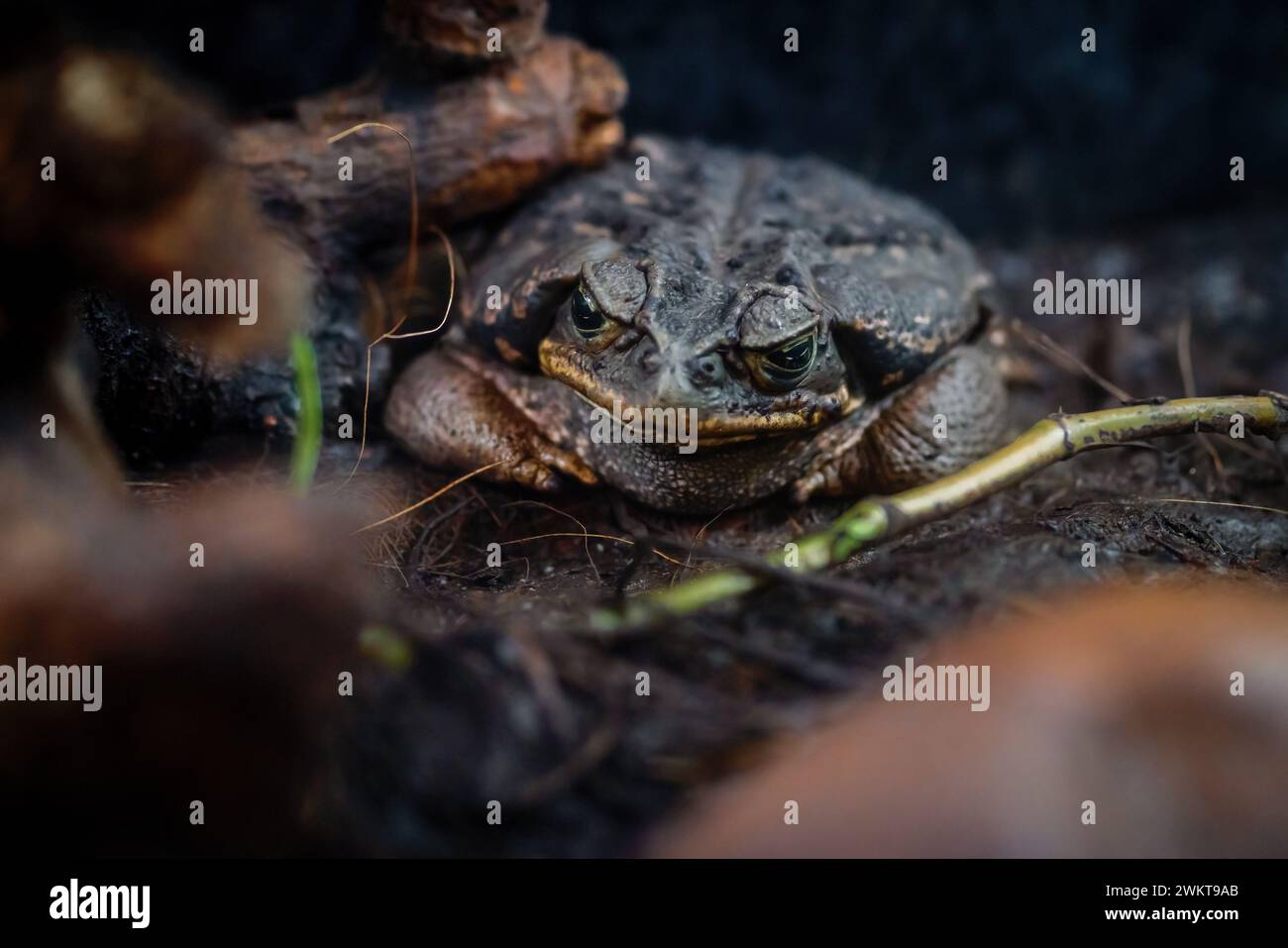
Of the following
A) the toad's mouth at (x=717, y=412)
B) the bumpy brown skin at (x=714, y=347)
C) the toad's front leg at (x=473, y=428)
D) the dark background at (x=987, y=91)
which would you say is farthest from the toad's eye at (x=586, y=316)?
the dark background at (x=987, y=91)

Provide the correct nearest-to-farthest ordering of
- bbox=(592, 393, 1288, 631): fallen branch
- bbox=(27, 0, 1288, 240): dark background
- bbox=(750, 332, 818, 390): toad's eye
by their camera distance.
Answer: bbox=(592, 393, 1288, 631): fallen branch, bbox=(750, 332, 818, 390): toad's eye, bbox=(27, 0, 1288, 240): dark background

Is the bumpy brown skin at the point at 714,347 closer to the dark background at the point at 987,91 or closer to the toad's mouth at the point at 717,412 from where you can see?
the toad's mouth at the point at 717,412

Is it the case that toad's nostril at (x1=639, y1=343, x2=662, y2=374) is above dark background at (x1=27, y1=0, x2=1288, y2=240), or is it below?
below

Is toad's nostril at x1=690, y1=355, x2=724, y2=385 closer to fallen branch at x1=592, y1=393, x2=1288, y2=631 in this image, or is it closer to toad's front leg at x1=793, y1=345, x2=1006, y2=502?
fallen branch at x1=592, y1=393, x2=1288, y2=631

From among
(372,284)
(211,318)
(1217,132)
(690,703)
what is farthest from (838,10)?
(690,703)

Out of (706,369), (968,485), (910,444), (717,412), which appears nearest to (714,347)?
(706,369)

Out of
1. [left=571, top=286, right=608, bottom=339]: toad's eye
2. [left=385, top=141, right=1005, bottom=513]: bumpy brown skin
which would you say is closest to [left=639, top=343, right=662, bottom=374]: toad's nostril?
[left=385, top=141, right=1005, bottom=513]: bumpy brown skin
